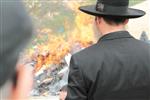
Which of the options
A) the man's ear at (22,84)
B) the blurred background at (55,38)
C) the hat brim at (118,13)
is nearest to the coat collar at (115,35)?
the hat brim at (118,13)

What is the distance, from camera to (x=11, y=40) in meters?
0.58

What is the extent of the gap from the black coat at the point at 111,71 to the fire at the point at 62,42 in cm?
194

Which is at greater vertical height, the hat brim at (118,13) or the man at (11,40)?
the man at (11,40)

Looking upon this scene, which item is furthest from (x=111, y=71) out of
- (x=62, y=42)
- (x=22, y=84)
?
(x=62, y=42)

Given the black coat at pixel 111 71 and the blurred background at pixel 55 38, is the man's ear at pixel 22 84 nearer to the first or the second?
the black coat at pixel 111 71

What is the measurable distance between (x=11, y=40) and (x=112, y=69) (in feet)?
4.45

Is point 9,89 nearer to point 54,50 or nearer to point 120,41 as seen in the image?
point 120,41

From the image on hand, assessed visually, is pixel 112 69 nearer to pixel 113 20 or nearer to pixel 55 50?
pixel 113 20

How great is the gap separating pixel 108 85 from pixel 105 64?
0.09 metres

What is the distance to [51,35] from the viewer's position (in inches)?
154

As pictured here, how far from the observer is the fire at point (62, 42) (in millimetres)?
3902

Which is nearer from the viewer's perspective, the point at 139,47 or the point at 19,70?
the point at 19,70

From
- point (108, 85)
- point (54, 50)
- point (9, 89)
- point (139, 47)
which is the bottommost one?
point (54, 50)

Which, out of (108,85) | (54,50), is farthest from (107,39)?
(54,50)
